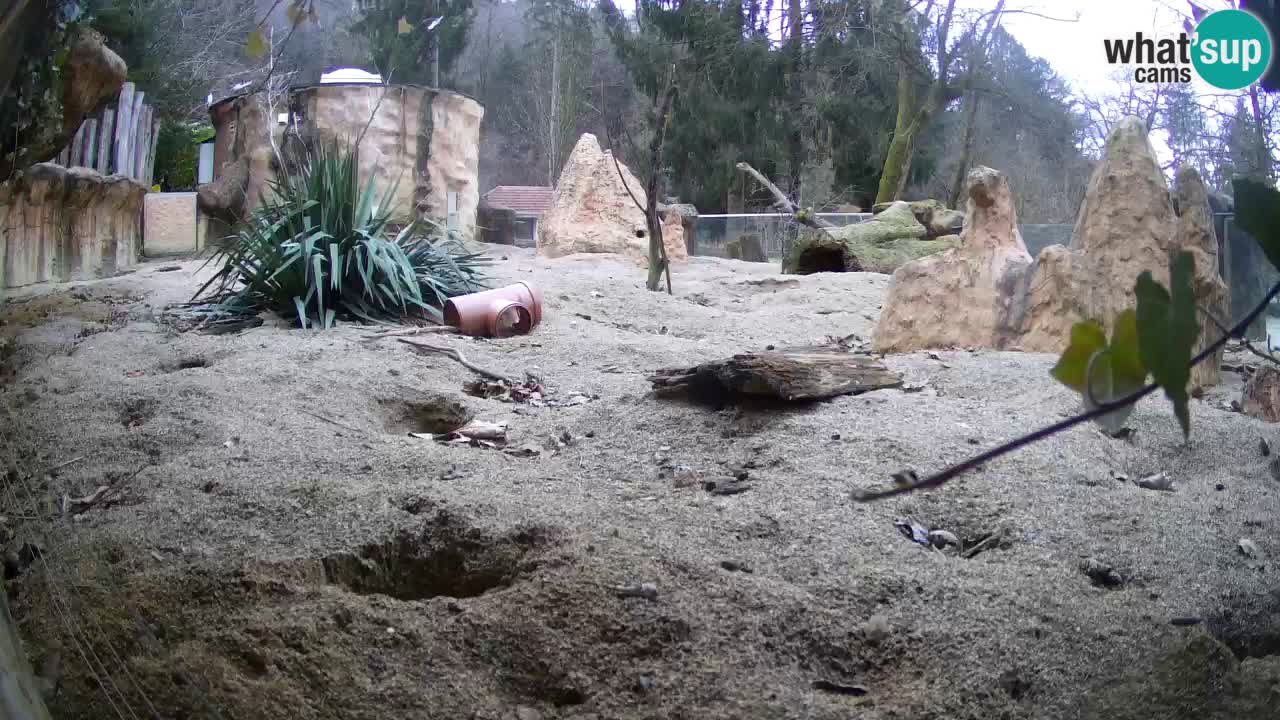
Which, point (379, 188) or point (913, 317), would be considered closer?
point (913, 317)

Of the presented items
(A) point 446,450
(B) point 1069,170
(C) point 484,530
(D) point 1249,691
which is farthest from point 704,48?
(D) point 1249,691

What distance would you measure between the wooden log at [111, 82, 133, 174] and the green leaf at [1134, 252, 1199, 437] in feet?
29.1

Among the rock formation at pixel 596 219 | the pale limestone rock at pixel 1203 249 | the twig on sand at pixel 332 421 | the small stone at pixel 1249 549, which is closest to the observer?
the small stone at pixel 1249 549

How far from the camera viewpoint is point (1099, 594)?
1.85 m

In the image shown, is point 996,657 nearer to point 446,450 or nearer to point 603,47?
point 446,450

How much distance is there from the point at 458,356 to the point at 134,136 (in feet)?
19.2

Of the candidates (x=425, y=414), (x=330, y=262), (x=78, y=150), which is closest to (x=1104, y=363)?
(x=425, y=414)

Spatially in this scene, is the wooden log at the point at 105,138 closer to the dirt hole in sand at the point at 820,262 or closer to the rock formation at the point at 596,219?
the rock formation at the point at 596,219

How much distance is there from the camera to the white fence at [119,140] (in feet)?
24.4

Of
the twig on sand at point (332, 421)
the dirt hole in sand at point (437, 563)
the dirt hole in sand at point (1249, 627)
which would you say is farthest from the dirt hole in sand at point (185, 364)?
the dirt hole in sand at point (1249, 627)

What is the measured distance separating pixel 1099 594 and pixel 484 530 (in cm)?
121

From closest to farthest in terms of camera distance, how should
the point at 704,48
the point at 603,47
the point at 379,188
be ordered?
the point at 704,48 → the point at 379,188 → the point at 603,47

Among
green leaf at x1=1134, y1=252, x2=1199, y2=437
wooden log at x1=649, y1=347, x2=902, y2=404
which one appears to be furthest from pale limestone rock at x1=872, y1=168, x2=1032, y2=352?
green leaf at x1=1134, y1=252, x2=1199, y2=437

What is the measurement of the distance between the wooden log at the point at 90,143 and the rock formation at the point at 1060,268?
6.11m
